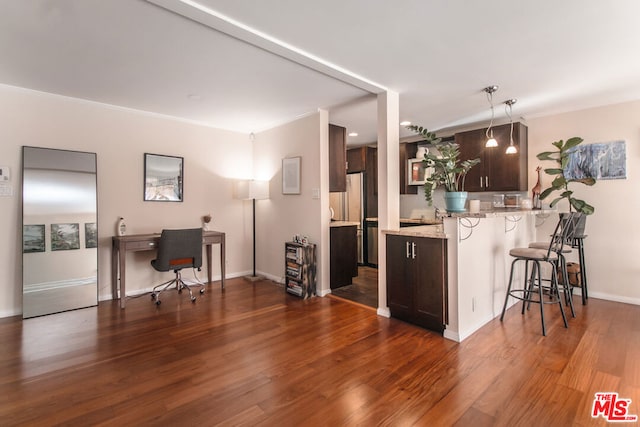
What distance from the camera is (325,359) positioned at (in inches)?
96.0

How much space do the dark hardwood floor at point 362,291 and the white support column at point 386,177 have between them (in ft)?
1.60

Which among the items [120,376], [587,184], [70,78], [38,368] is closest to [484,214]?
[587,184]

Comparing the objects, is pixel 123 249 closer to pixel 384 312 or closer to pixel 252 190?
pixel 252 190

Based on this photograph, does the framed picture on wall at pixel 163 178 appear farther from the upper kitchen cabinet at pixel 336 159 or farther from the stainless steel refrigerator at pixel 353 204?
the stainless steel refrigerator at pixel 353 204

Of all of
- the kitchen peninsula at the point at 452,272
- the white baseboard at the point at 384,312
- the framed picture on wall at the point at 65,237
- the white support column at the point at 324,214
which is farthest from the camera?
the white support column at the point at 324,214

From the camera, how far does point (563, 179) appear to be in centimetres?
387

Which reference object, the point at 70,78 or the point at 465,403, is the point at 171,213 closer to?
the point at 70,78

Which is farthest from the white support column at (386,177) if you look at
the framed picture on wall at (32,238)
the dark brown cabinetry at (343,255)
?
the framed picture on wall at (32,238)

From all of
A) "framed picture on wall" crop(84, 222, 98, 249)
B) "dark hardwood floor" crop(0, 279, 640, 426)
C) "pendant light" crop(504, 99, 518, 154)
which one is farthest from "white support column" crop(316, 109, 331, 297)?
"framed picture on wall" crop(84, 222, 98, 249)

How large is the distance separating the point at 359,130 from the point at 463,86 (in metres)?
2.06

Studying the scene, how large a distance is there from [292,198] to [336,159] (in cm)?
86

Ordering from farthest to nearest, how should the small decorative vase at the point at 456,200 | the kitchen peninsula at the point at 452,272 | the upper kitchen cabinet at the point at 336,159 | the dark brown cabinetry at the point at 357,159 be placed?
the dark brown cabinetry at the point at 357,159, the upper kitchen cabinet at the point at 336,159, the small decorative vase at the point at 456,200, the kitchen peninsula at the point at 452,272

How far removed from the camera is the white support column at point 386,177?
3393 millimetres

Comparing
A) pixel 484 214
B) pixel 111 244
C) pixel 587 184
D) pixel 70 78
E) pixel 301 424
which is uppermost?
pixel 70 78
